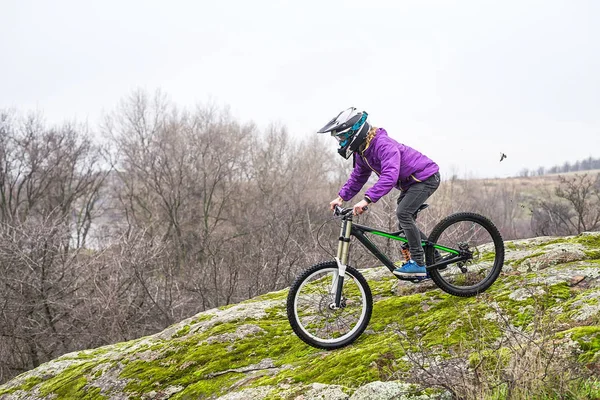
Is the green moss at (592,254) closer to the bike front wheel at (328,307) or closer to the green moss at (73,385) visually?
the bike front wheel at (328,307)

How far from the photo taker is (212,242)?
33.9 meters

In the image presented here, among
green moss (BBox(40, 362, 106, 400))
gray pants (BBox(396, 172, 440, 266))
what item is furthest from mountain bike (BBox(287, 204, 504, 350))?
green moss (BBox(40, 362, 106, 400))

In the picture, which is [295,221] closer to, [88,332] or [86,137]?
[88,332]

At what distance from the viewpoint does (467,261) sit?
18.3ft

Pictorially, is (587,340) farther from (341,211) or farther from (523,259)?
(523,259)

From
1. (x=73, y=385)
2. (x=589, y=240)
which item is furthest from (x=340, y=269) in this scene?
(x=589, y=240)

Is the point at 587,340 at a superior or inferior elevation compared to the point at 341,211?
inferior

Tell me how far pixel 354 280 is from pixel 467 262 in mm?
1553

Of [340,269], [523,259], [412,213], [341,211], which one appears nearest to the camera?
[340,269]

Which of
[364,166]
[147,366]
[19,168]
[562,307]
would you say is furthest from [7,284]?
[19,168]

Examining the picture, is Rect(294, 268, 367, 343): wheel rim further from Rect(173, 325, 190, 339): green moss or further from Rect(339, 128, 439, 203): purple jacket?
Rect(173, 325, 190, 339): green moss

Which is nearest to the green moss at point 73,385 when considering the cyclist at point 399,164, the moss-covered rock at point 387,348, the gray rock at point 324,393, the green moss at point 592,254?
the moss-covered rock at point 387,348

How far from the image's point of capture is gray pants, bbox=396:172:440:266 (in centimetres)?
517

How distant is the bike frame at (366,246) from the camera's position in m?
4.94
